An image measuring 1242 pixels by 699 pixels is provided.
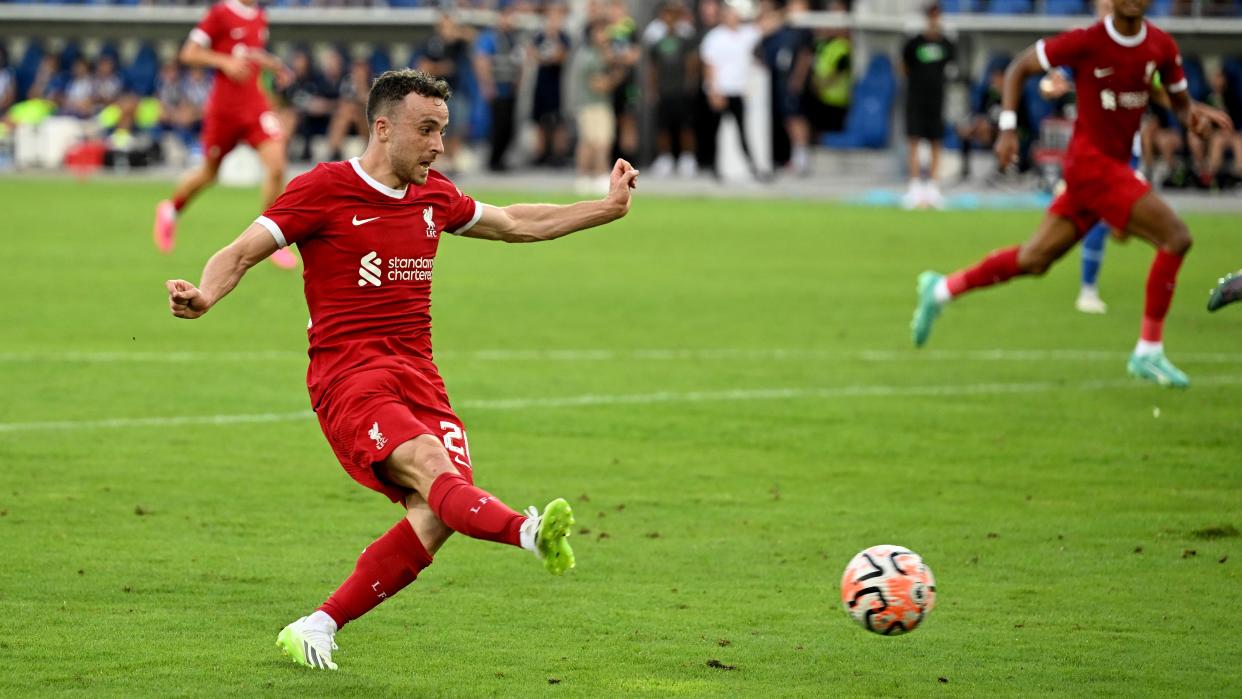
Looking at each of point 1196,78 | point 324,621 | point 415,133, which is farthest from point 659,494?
point 1196,78

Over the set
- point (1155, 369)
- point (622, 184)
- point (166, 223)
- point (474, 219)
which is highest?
point (622, 184)

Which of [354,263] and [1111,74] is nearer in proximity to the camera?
[354,263]

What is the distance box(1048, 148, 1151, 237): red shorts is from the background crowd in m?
16.0

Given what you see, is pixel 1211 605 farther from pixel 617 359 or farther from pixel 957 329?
pixel 957 329

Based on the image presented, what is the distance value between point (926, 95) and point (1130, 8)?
54.1 ft

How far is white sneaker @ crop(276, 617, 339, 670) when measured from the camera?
585 centimetres

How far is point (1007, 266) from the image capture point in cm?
1185

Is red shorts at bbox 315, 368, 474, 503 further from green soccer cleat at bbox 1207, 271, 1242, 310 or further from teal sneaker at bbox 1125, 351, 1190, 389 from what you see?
teal sneaker at bbox 1125, 351, 1190, 389

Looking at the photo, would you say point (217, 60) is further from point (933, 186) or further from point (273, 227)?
point (933, 186)

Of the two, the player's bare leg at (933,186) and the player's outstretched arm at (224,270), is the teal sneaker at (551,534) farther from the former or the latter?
the player's bare leg at (933,186)

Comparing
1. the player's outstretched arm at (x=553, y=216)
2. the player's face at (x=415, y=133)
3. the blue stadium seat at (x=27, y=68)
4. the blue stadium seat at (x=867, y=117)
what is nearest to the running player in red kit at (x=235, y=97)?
the player's outstretched arm at (x=553, y=216)

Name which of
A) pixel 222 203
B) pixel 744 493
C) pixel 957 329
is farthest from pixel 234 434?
pixel 222 203

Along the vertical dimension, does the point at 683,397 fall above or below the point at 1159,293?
below

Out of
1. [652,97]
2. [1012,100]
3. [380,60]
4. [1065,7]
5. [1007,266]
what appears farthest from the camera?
[380,60]
